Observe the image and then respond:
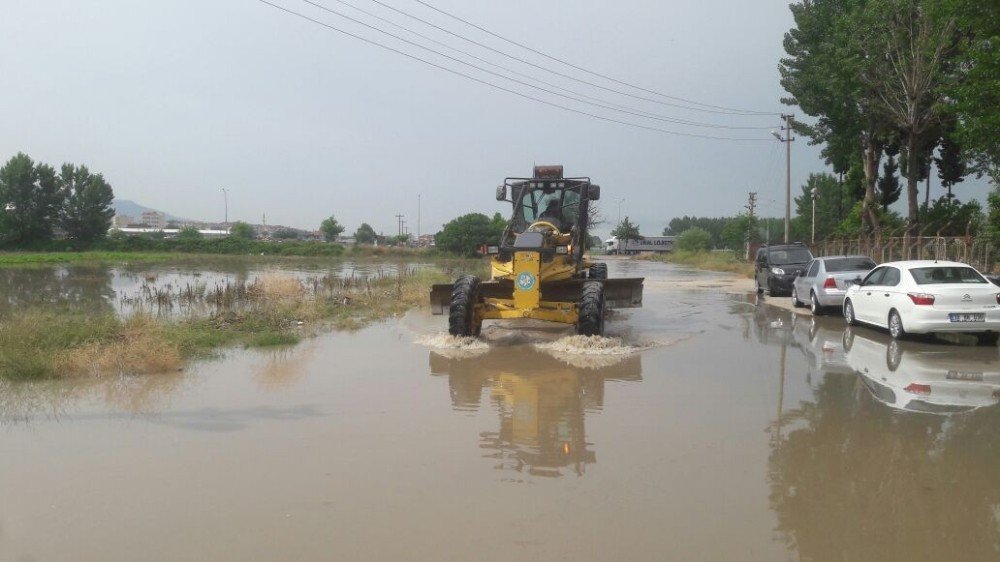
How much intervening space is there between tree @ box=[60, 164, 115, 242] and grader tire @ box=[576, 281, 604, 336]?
7886 cm

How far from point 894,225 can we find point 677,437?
138 ft

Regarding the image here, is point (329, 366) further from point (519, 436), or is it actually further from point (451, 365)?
point (519, 436)

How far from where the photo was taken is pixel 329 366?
34.6 feet

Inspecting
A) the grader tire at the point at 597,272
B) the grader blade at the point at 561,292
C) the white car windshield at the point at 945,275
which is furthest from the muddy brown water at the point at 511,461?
the grader tire at the point at 597,272

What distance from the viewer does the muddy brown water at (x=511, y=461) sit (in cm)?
442

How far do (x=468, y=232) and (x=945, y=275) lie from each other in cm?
6863

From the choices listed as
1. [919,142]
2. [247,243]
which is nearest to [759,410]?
[919,142]

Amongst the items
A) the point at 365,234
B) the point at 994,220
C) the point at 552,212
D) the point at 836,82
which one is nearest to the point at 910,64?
the point at 836,82

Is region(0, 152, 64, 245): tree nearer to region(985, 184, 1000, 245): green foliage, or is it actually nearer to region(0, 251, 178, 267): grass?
region(0, 251, 178, 267): grass

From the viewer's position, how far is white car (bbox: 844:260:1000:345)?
11.3 m

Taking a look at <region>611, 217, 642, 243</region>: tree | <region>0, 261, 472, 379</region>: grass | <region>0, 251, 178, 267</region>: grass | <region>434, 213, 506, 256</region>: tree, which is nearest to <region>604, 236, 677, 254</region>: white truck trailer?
<region>611, 217, 642, 243</region>: tree

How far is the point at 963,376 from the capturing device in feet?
30.2

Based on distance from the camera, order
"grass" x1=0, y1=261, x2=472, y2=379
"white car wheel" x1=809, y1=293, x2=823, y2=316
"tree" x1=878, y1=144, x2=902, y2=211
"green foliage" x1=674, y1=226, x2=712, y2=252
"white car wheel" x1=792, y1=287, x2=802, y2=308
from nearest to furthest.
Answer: "grass" x1=0, y1=261, x2=472, y2=379
"white car wheel" x1=809, y1=293, x2=823, y2=316
"white car wheel" x1=792, y1=287, x2=802, y2=308
"tree" x1=878, y1=144, x2=902, y2=211
"green foliage" x1=674, y1=226, x2=712, y2=252

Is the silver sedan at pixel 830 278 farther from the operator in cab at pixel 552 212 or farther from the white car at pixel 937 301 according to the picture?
the operator in cab at pixel 552 212
